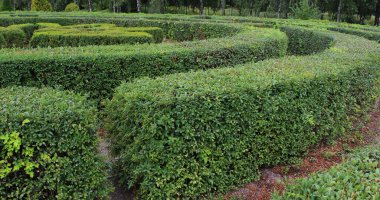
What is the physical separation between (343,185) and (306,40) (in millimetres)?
12286

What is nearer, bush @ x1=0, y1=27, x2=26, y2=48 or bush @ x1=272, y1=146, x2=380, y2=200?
bush @ x1=272, y1=146, x2=380, y2=200

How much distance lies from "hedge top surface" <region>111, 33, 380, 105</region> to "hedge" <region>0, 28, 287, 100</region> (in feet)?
5.43

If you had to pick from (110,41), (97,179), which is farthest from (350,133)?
(110,41)

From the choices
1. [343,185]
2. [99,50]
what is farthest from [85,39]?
[343,185]

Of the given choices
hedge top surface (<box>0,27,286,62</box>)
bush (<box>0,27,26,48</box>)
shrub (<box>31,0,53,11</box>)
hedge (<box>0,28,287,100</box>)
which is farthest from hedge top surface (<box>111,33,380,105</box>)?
shrub (<box>31,0,53,11</box>)

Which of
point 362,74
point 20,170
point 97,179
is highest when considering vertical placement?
point 362,74

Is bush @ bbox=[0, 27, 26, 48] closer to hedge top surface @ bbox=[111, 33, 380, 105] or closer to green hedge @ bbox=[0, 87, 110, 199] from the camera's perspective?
hedge top surface @ bbox=[111, 33, 380, 105]

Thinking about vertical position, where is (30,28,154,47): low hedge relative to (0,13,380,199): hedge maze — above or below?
above

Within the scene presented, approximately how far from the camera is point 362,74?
709 cm

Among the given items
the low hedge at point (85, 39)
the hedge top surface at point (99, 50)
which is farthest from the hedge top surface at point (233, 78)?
the low hedge at point (85, 39)

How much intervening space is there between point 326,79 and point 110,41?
25.1 feet

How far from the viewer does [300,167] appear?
5805 mm

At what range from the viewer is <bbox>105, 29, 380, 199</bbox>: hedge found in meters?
4.25

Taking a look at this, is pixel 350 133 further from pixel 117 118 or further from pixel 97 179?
→ pixel 97 179
